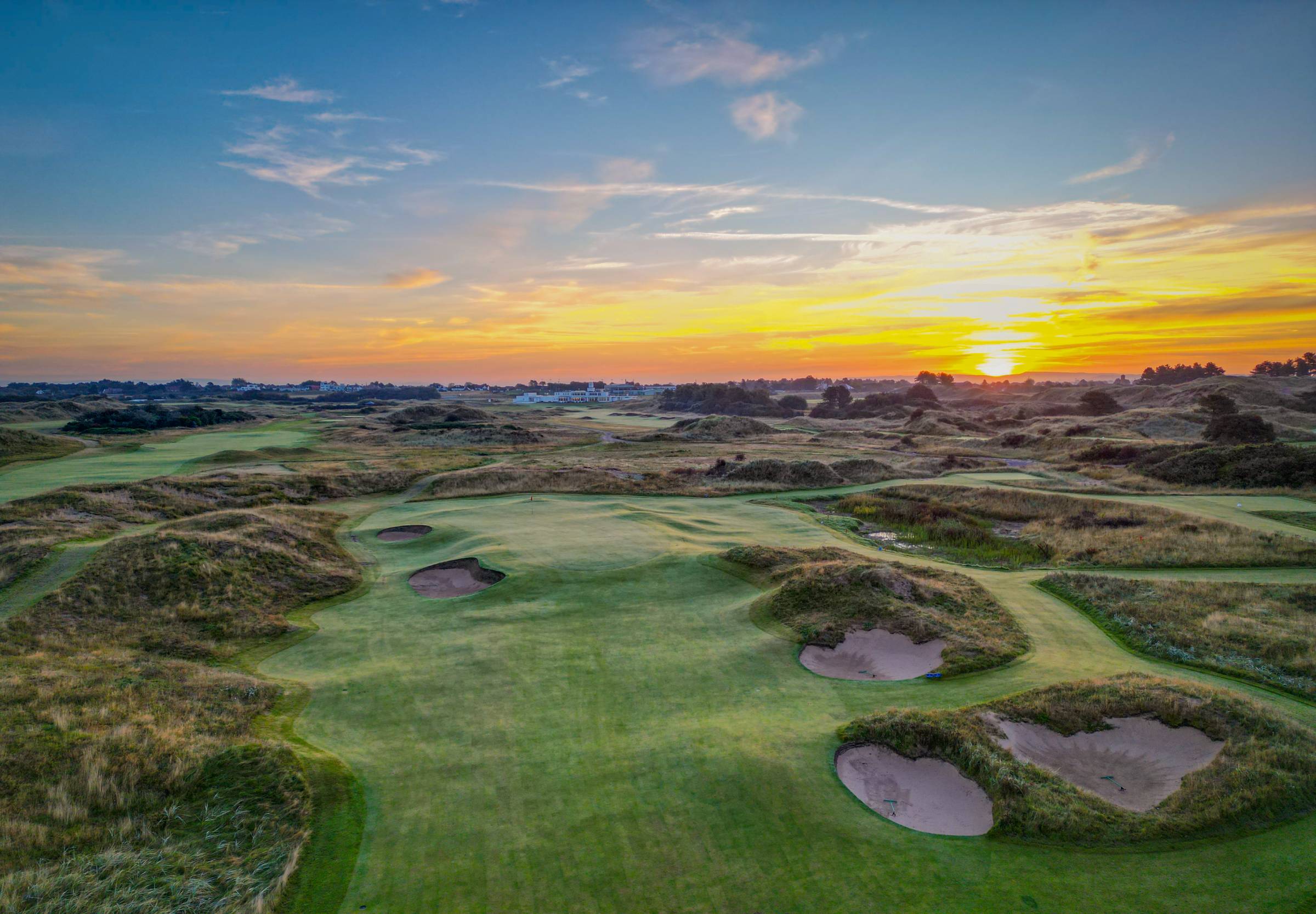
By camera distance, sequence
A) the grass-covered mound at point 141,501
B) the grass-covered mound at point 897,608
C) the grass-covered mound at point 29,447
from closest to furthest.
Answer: the grass-covered mound at point 897,608 → the grass-covered mound at point 141,501 → the grass-covered mound at point 29,447

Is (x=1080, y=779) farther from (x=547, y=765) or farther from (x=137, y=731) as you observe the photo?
(x=137, y=731)

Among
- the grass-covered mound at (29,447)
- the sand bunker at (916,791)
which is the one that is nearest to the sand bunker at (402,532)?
the sand bunker at (916,791)

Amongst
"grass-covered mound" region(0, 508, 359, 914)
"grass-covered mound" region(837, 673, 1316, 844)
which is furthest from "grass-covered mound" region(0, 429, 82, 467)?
"grass-covered mound" region(837, 673, 1316, 844)

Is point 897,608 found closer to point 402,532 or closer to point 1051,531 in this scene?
point 1051,531

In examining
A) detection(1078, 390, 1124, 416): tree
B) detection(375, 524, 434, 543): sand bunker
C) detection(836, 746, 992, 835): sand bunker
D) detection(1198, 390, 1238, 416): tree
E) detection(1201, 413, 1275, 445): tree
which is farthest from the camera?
detection(1078, 390, 1124, 416): tree

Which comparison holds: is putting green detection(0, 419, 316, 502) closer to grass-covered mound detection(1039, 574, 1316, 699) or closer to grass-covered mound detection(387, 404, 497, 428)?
grass-covered mound detection(387, 404, 497, 428)

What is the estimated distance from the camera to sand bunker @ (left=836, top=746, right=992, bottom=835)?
938 cm

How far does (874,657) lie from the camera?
1556 cm

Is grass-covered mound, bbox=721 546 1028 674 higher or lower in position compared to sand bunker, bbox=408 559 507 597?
higher

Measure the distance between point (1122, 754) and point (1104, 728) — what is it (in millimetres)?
616

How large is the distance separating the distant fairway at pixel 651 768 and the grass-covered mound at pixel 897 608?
674mm

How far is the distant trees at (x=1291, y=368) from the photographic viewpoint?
160850mm

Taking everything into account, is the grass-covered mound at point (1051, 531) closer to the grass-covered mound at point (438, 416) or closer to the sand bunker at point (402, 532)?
the sand bunker at point (402, 532)

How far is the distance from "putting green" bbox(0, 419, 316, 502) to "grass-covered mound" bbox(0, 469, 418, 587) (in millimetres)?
4078
